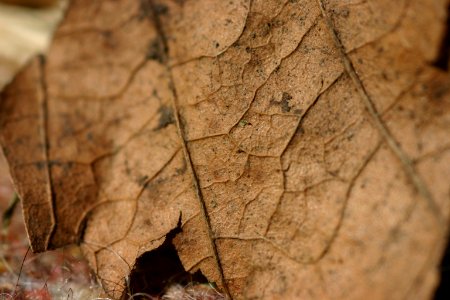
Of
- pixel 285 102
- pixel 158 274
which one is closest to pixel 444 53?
pixel 285 102

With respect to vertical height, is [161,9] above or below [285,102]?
above

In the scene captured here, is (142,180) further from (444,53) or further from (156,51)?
(444,53)

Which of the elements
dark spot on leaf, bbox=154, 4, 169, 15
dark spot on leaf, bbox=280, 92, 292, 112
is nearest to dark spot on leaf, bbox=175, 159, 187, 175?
dark spot on leaf, bbox=280, 92, 292, 112

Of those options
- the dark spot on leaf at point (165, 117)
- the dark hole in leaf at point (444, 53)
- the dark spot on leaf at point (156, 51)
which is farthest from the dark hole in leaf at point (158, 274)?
the dark hole in leaf at point (444, 53)

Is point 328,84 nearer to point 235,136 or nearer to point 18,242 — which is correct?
point 235,136

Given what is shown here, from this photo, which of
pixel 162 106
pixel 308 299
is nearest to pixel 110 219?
pixel 162 106

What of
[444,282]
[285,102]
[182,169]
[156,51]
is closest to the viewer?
[444,282]
